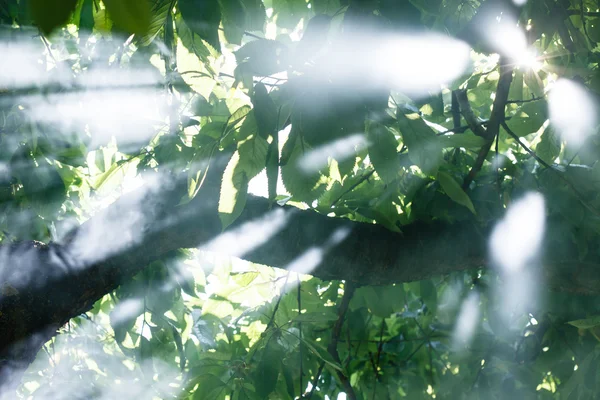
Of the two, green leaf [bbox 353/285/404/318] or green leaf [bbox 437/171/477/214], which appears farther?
green leaf [bbox 353/285/404/318]

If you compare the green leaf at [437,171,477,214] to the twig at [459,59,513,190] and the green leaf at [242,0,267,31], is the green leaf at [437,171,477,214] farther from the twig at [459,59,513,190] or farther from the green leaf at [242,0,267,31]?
the green leaf at [242,0,267,31]

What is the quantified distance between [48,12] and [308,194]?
0.54m

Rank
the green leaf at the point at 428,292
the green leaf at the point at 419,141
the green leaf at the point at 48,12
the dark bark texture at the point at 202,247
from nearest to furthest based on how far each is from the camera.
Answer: the green leaf at the point at 48,12 → the green leaf at the point at 419,141 → the dark bark texture at the point at 202,247 → the green leaf at the point at 428,292

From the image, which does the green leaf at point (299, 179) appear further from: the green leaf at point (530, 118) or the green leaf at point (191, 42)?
the green leaf at point (530, 118)

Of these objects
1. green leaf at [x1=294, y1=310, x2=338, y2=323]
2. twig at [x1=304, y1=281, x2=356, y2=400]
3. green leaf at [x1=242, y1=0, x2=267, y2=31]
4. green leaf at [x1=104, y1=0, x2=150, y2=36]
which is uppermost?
green leaf at [x1=104, y1=0, x2=150, y2=36]

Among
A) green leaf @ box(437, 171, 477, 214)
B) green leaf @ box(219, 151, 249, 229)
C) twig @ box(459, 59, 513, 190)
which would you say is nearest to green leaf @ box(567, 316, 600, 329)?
green leaf @ box(437, 171, 477, 214)

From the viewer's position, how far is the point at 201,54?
101cm

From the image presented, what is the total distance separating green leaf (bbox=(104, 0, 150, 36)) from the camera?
400 millimetres

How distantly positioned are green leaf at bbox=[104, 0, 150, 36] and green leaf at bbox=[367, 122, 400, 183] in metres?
0.51

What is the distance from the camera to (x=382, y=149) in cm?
87

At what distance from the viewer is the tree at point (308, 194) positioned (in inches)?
31.4

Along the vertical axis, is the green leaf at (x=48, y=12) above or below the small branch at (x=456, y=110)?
above

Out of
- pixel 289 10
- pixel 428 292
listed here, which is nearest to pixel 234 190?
pixel 289 10

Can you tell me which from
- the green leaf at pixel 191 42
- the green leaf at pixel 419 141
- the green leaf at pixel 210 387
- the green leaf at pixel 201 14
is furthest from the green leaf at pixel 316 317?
the green leaf at pixel 201 14
